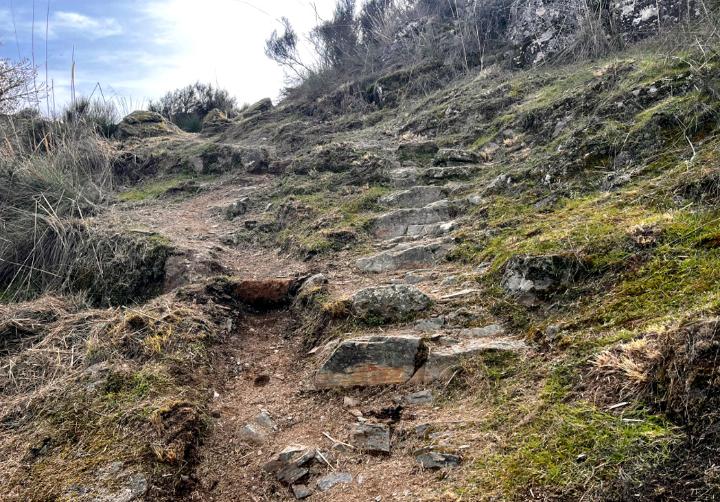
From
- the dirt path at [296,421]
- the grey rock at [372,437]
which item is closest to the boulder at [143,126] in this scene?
the dirt path at [296,421]

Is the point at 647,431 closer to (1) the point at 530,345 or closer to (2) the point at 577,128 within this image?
(1) the point at 530,345

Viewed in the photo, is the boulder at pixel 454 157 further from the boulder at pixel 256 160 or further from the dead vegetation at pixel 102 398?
the dead vegetation at pixel 102 398

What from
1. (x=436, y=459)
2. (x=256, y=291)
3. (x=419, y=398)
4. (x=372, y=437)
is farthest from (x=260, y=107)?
(x=436, y=459)

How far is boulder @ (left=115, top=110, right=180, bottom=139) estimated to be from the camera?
1328cm

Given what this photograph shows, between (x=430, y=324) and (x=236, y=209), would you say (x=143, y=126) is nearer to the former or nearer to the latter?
(x=236, y=209)

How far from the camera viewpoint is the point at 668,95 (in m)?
5.12

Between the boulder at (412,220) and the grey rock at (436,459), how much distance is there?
10.1 ft

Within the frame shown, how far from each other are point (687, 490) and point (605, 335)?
3.24ft

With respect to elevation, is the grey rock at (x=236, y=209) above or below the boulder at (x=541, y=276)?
above

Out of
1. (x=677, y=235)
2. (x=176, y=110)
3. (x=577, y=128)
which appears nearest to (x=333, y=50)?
(x=176, y=110)

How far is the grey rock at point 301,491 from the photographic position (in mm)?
2504

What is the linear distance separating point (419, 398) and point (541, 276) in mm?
1207

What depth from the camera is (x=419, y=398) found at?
2.94m

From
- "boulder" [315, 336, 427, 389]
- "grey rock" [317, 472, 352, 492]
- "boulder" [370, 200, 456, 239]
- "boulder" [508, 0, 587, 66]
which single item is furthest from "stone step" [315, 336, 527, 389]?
"boulder" [508, 0, 587, 66]
